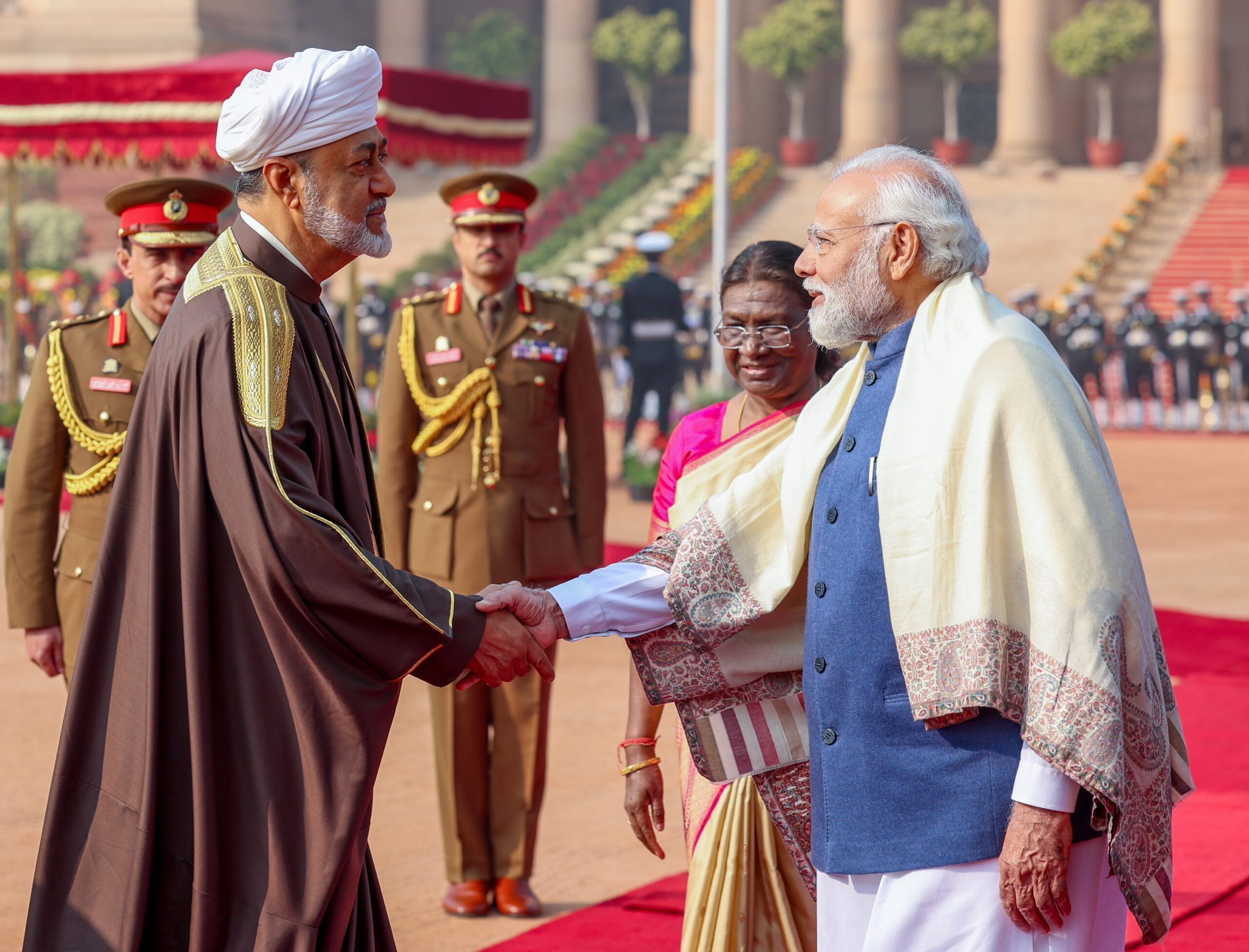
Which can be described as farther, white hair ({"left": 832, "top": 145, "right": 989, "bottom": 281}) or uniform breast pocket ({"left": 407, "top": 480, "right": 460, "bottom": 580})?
uniform breast pocket ({"left": 407, "top": 480, "right": 460, "bottom": 580})

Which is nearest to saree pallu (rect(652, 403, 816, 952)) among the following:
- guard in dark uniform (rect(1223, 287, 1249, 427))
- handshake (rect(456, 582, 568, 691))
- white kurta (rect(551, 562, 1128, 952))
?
handshake (rect(456, 582, 568, 691))

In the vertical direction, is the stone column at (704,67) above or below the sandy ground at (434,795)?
above

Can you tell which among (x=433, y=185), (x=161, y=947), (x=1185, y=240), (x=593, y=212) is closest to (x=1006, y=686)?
(x=161, y=947)

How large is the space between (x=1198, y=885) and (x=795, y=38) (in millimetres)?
31649

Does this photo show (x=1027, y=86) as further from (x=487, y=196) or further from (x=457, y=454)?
(x=457, y=454)

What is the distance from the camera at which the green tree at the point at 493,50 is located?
1531 inches

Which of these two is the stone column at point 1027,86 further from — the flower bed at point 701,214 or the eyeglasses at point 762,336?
the eyeglasses at point 762,336

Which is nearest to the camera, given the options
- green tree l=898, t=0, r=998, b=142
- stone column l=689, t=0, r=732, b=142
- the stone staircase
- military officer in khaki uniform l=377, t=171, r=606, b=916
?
military officer in khaki uniform l=377, t=171, r=606, b=916

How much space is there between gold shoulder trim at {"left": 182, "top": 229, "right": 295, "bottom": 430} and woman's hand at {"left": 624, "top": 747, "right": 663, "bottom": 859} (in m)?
1.20

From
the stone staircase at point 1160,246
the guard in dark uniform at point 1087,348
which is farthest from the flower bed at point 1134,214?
the guard in dark uniform at point 1087,348

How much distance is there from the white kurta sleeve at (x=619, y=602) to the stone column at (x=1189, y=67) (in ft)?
107

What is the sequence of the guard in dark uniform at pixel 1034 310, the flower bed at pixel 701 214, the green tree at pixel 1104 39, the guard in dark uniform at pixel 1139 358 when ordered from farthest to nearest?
the green tree at pixel 1104 39
the flower bed at pixel 701 214
the guard in dark uniform at pixel 1034 310
the guard in dark uniform at pixel 1139 358

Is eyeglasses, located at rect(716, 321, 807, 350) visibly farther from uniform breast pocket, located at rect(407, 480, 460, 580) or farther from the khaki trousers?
uniform breast pocket, located at rect(407, 480, 460, 580)

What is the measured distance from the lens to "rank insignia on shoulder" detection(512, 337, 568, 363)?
5.29m
